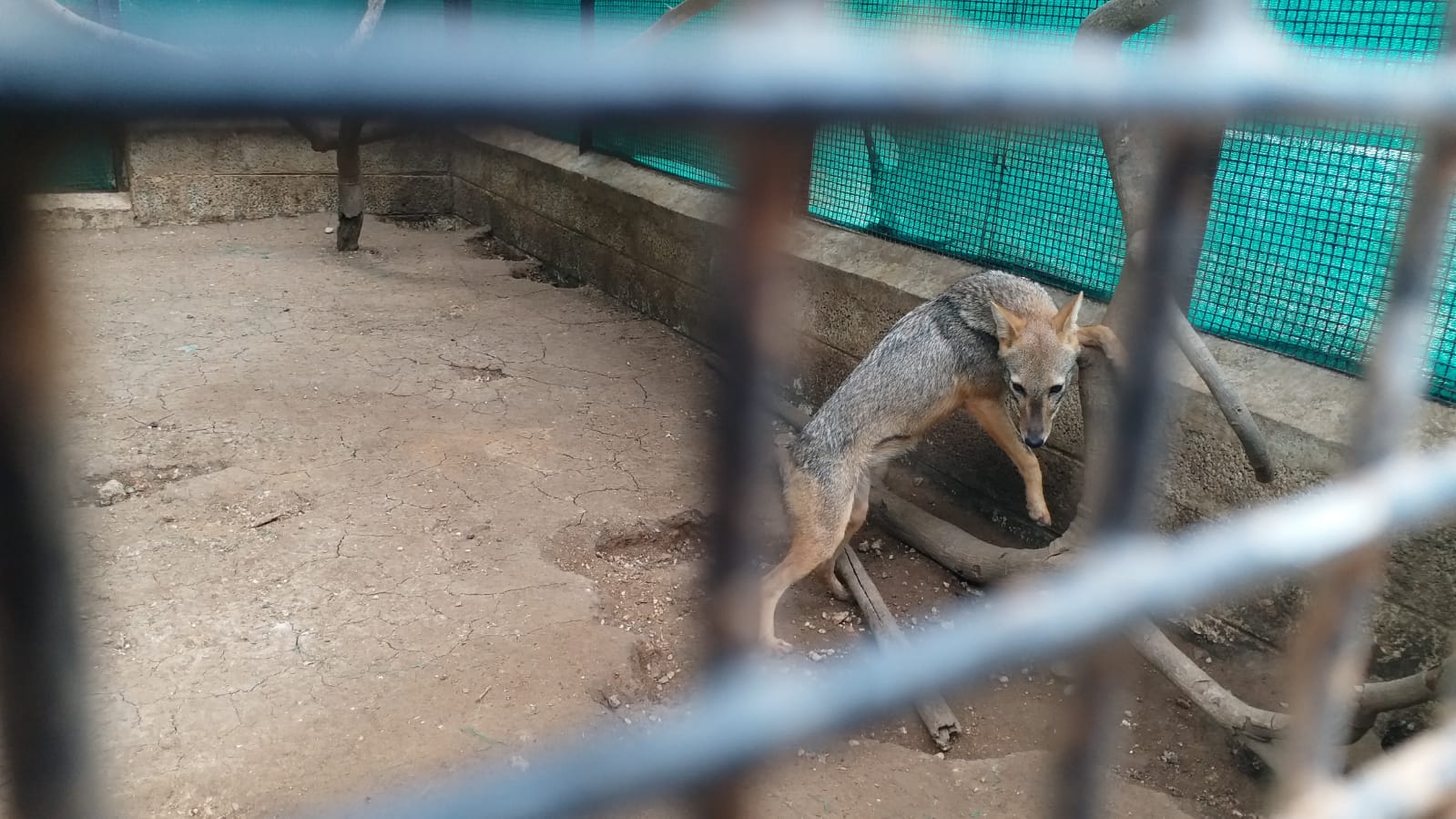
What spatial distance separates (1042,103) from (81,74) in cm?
46

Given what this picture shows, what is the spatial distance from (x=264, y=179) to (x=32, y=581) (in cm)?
903

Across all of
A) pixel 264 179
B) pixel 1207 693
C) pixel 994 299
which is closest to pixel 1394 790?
pixel 1207 693

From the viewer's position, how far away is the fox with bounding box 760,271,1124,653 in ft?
11.5

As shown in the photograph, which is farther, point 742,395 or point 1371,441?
point 1371,441

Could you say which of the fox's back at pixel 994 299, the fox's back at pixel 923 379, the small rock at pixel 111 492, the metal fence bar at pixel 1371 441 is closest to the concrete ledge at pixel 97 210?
the small rock at pixel 111 492

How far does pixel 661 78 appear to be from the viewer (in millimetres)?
467

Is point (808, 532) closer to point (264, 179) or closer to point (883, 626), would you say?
point (883, 626)

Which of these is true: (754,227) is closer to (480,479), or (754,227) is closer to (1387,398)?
(1387,398)

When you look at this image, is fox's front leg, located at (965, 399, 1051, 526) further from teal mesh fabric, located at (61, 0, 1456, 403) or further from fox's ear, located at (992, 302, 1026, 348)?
teal mesh fabric, located at (61, 0, 1456, 403)

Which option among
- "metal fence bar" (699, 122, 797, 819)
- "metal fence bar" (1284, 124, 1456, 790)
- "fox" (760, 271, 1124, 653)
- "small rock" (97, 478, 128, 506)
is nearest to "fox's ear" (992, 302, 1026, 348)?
"fox" (760, 271, 1124, 653)

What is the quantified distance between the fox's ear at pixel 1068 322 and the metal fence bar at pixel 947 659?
2.52 m

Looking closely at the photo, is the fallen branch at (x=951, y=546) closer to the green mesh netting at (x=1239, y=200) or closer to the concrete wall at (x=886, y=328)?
the concrete wall at (x=886, y=328)

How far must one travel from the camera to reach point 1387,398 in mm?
923

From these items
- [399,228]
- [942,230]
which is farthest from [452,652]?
[399,228]
